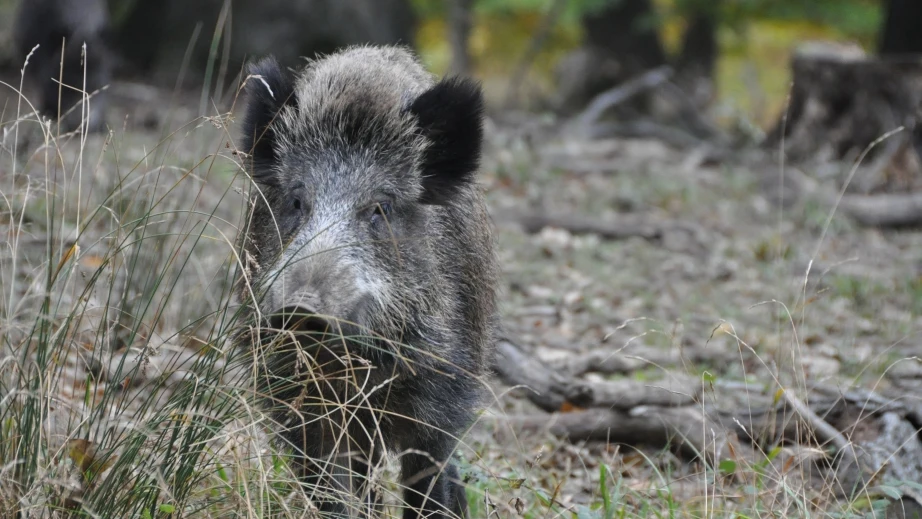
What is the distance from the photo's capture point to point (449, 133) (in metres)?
3.77

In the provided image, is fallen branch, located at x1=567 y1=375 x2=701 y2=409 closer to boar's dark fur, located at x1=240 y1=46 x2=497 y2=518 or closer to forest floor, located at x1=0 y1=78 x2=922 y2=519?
forest floor, located at x1=0 y1=78 x2=922 y2=519

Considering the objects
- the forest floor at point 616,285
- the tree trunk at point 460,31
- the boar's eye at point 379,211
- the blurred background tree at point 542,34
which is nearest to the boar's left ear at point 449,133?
the boar's eye at point 379,211

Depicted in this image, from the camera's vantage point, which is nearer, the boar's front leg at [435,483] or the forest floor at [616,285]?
the forest floor at [616,285]

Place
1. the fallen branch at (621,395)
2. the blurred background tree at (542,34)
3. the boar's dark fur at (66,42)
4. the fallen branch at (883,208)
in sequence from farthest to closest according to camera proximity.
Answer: the blurred background tree at (542,34)
the fallen branch at (883,208)
the boar's dark fur at (66,42)
the fallen branch at (621,395)

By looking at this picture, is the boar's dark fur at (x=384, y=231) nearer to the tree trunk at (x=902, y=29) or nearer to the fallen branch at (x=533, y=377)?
the fallen branch at (x=533, y=377)

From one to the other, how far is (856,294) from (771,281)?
0.76 meters

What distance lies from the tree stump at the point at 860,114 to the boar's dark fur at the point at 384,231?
722cm

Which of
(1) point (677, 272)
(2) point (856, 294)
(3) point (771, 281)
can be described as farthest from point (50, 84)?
(2) point (856, 294)

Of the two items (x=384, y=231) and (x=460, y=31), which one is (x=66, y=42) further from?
(x=460, y=31)

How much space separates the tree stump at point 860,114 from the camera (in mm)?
10266

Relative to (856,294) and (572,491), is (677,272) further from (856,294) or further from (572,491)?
(572,491)

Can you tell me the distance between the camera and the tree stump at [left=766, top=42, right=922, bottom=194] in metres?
10.3

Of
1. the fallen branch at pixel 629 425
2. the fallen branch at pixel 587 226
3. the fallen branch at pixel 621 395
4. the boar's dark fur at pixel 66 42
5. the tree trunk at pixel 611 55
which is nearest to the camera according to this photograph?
the fallen branch at pixel 629 425

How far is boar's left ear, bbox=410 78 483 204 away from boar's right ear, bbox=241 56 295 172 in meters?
0.52
